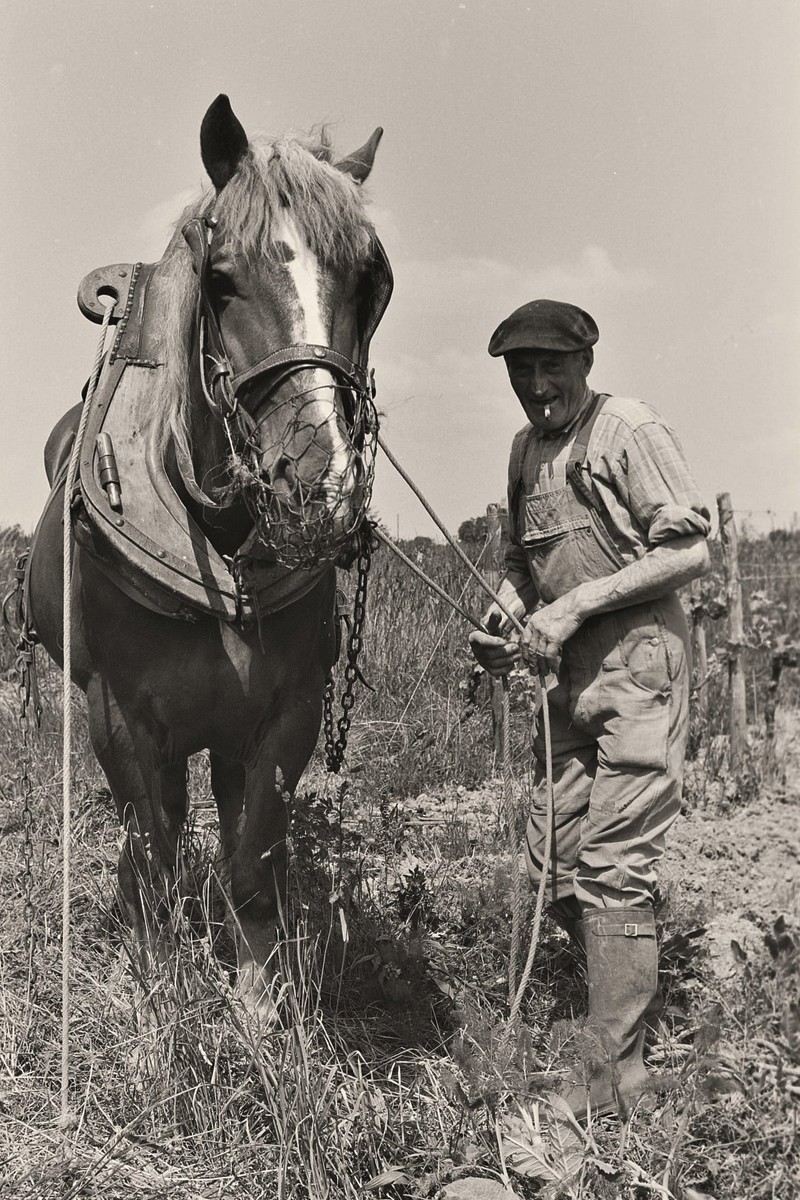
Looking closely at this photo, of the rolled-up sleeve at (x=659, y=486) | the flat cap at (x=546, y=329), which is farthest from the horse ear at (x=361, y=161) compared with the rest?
the rolled-up sleeve at (x=659, y=486)

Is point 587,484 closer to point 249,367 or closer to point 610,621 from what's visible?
point 610,621

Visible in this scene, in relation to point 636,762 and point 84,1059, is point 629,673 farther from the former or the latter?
point 84,1059

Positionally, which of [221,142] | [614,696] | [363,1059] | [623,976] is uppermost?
[221,142]

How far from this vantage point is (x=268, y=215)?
2.41 m

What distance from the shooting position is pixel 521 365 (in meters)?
2.99

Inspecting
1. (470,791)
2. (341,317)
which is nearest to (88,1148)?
(341,317)

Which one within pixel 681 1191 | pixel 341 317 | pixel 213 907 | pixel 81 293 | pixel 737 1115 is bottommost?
pixel 681 1191

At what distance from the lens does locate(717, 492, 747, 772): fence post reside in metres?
7.05

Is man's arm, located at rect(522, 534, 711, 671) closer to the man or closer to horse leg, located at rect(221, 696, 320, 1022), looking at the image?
the man

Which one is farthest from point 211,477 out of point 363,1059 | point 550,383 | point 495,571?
point 495,571

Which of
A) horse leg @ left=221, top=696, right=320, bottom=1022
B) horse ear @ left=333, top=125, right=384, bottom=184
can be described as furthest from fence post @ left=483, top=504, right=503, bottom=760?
horse ear @ left=333, top=125, right=384, bottom=184

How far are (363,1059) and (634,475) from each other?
172cm

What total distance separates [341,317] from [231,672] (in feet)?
3.29

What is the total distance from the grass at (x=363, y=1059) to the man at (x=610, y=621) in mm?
208
